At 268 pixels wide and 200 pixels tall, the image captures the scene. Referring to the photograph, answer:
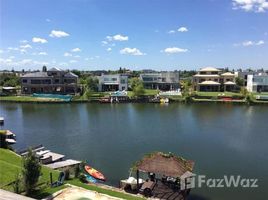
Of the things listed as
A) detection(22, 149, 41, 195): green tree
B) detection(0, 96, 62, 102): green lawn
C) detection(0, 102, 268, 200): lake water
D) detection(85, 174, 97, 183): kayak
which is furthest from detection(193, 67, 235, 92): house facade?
detection(22, 149, 41, 195): green tree

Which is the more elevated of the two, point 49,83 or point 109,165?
point 49,83

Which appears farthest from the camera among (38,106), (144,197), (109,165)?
(38,106)

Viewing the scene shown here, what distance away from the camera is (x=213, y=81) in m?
84.4

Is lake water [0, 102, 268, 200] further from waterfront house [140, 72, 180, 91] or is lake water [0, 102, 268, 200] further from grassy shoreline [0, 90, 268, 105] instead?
waterfront house [140, 72, 180, 91]

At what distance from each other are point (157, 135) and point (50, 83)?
165ft

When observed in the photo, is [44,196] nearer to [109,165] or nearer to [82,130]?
[109,165]

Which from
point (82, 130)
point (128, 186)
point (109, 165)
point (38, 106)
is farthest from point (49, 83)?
point (128, 186)

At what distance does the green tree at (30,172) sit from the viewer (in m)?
15.7

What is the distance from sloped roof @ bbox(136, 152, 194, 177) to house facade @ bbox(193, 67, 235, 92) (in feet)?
217

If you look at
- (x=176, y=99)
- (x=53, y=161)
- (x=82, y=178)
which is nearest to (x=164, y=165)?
(x=82, y=178)

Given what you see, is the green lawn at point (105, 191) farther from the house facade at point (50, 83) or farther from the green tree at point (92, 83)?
the house facade at point (50, 83)

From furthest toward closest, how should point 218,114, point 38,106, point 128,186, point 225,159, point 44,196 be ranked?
point 38,106 < point 218,114 < point 225,159 < point 128,186 < point 44,196

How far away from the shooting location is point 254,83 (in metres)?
81.8

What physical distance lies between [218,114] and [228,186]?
3546 cm
